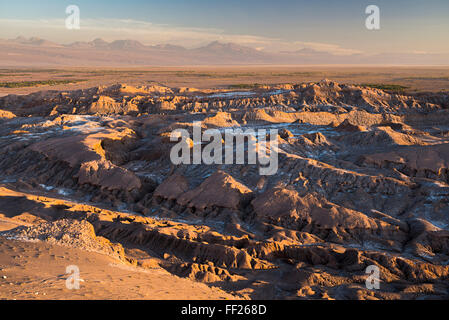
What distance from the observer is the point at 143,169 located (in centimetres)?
2292

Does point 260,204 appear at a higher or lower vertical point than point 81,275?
lower

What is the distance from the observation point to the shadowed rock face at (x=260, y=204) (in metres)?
12.0

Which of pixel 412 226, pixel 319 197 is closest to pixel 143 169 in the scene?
pixel 319 197

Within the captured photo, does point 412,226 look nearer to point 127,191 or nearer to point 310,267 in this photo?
point 310,267

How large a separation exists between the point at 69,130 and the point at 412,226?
23.0 m

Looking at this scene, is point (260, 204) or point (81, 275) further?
point (260, 204)

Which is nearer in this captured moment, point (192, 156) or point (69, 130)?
point (192, 156)

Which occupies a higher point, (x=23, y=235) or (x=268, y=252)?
(x=23, y=235)

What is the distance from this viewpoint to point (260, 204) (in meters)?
16.6

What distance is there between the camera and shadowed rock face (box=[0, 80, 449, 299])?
12.0 m

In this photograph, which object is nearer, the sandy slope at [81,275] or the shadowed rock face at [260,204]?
the sandy slope at [81,275]

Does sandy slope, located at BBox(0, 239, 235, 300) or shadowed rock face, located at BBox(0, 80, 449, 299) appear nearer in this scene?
sandy slope, located at BBox(0, 239, 235, 300)
